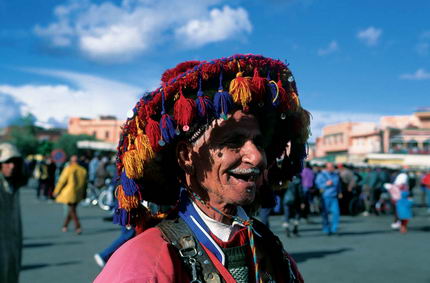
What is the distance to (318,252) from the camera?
28.0 feet

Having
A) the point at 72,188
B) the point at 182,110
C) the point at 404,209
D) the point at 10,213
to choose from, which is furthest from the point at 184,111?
the point at 404,209

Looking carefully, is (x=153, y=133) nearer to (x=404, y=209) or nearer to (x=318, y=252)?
(x=318, y=252)

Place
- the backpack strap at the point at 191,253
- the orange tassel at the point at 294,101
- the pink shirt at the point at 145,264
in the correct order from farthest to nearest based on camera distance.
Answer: the orange tassel at the point at 294,101 → the backpack strap at the point at 191,253 → the pink shirt at the point at 145,264

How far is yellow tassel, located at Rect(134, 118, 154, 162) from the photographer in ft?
6.20

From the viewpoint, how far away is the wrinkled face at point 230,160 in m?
1.85

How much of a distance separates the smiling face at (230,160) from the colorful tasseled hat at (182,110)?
0.05 metres

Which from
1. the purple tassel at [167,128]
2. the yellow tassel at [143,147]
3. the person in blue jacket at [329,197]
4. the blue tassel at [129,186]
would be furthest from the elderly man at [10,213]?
the person in blue jacket at [329,197]

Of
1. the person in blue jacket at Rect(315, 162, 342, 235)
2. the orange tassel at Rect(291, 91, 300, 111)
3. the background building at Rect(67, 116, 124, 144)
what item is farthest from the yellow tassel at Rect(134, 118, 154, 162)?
the background building at Rect(67, 116, 124, 144)

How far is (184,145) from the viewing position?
1953 mm

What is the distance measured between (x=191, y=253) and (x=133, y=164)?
0.44 metres

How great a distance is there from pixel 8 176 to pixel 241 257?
3879mm

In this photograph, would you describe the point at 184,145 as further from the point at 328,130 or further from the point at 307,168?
the point at 328,130

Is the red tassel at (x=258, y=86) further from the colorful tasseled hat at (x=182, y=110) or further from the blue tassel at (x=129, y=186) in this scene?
the blue tassel at (x=129, y=186)

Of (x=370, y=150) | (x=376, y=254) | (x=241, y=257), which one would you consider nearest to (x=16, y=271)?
(x=241, y=257)
